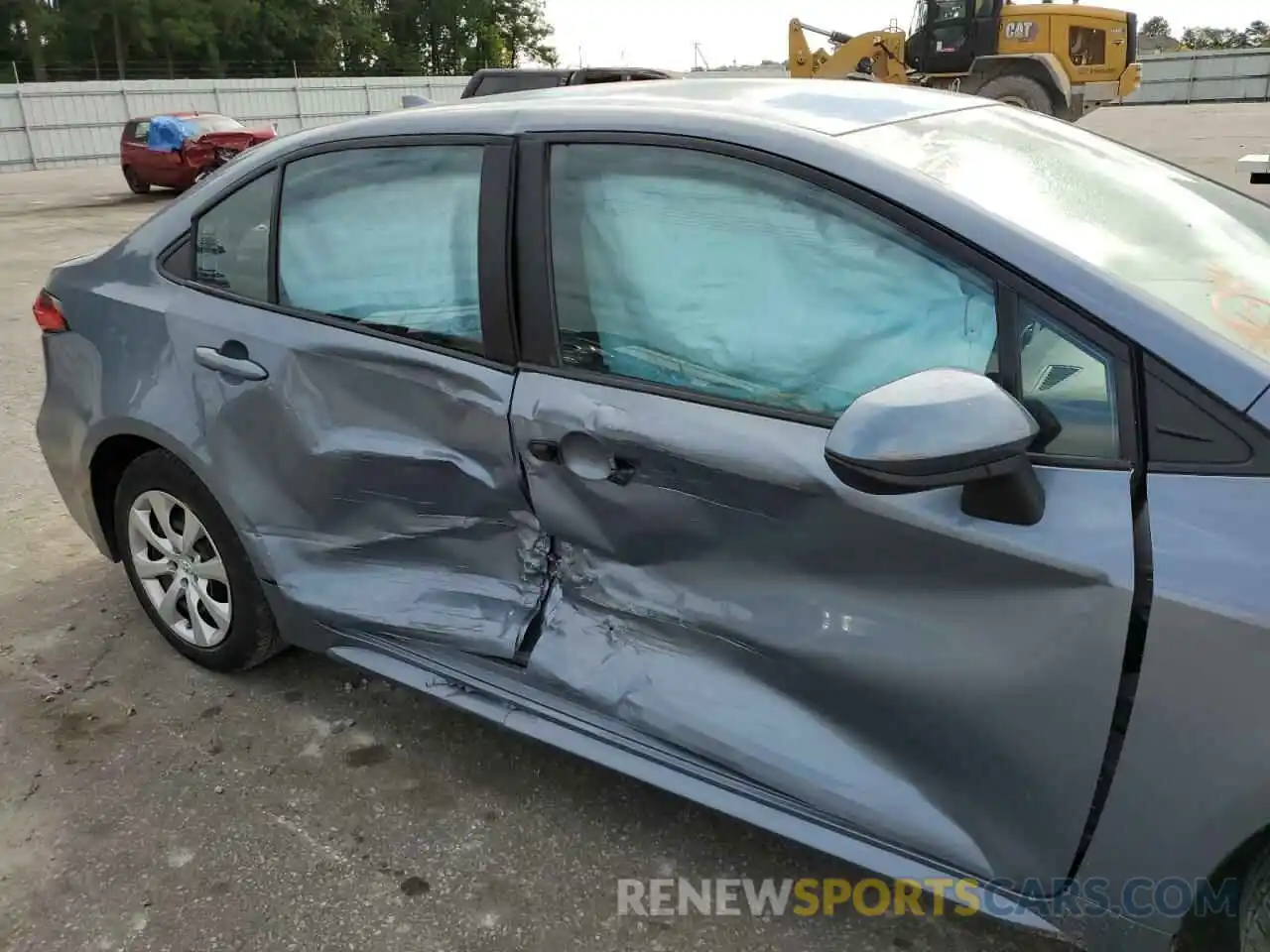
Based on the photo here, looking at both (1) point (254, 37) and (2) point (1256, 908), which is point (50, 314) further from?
(1) point (254, 37)

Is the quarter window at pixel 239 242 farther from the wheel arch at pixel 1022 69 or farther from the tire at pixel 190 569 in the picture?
the wheel arch at pixel 1022 69

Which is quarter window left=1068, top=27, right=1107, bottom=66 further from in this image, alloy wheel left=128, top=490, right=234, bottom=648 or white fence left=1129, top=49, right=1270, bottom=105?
white fence left=1129, top=49, right=1270, bottom=105

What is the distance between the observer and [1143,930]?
5.17ft

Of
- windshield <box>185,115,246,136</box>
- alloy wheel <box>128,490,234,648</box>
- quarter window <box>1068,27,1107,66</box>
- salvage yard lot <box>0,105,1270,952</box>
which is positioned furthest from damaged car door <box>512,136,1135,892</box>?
quarter window <box>1068,27,1107,66</box>

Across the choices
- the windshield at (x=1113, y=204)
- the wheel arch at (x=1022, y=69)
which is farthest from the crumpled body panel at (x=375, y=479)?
the wheel arch at (x=1022, y=69)

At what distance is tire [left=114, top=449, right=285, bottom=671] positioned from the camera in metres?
2.75

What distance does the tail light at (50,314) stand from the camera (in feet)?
9.77

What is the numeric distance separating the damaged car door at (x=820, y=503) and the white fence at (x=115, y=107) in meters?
20.7

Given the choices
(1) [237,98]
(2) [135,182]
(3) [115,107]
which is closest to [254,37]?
(1) [237,98]

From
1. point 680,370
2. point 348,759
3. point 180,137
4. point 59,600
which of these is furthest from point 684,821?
point 180,137

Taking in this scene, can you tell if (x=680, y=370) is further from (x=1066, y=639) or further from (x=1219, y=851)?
(x=1219, y=851)

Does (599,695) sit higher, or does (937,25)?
(937,25)

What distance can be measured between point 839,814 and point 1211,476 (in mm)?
822

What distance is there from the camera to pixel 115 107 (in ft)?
85.5
